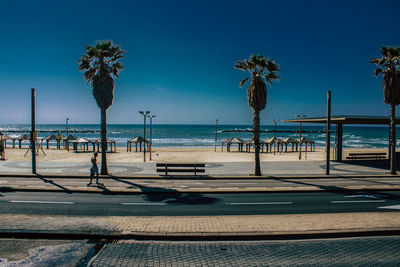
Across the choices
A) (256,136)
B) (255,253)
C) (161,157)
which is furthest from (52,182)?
(161,157)

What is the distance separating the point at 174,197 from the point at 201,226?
4421mm

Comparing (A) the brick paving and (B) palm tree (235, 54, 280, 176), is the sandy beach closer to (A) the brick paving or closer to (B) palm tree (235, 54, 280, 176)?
(B) palm tree (235, 54, 280, 176)

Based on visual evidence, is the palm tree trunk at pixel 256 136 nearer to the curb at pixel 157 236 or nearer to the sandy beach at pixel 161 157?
the sandy beach at pixel 161 157

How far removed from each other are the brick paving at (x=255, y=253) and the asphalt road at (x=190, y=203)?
277 cm

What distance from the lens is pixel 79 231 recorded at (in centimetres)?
770

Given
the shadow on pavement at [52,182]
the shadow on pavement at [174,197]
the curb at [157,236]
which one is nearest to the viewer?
the curb at [157,236]

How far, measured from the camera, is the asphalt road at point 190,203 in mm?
10133

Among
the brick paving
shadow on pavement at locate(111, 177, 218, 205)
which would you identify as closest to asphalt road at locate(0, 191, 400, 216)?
shadow on pavement at locate(111, 177, 218, 205)

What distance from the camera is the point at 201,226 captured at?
823 cm

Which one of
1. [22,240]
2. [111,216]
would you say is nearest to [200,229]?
[111,216]

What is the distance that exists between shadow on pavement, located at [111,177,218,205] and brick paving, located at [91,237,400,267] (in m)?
4.41

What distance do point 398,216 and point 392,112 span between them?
1311cm

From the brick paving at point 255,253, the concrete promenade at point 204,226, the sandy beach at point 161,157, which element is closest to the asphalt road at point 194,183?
the concrete promenade at point 204,226

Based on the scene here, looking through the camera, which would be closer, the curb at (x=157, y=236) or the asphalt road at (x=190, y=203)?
the curb at (x=157, y=236)
